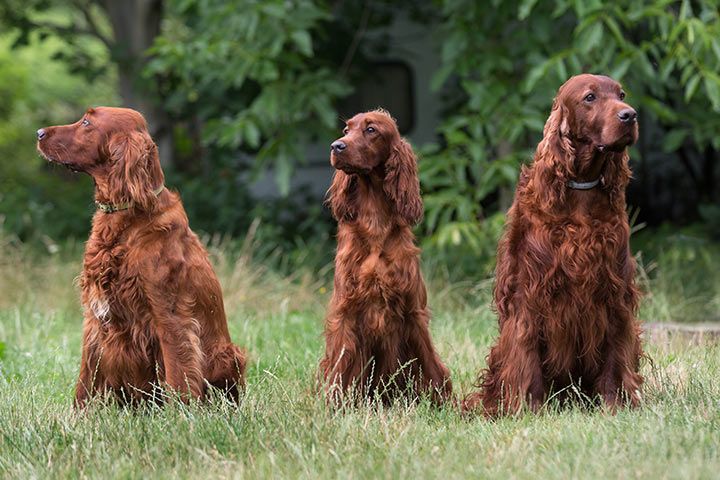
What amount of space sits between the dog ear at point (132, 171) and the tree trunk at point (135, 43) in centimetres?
721

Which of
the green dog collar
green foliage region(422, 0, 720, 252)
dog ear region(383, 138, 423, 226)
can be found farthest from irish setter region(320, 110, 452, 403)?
green foliage region(422, 0, 720, 252)

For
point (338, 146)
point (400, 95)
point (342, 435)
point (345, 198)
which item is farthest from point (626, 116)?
point (400, 95)

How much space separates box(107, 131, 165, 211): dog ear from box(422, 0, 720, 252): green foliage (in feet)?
11.0

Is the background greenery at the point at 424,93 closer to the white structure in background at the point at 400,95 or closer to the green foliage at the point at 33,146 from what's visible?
the green foliage at the point at 33,146

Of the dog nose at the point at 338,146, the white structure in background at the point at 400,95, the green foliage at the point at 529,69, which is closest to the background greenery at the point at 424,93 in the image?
the green foliage at the point at 529,69

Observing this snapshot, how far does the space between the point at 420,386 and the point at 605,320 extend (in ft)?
3.21

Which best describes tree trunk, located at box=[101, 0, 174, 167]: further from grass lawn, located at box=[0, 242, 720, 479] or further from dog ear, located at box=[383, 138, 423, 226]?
dog ear, located at box=[383, 138, 423, 226]

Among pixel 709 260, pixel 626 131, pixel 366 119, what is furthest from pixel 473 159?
pixel 626 131

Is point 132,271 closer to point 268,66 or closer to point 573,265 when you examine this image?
point 573,265

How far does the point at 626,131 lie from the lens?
14.3 feet

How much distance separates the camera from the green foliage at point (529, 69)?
7266 millimetres

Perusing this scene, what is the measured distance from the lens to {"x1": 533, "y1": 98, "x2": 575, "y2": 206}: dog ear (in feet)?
15.0

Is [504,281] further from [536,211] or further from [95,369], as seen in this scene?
[95,369]

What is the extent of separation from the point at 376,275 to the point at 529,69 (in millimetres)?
4071
